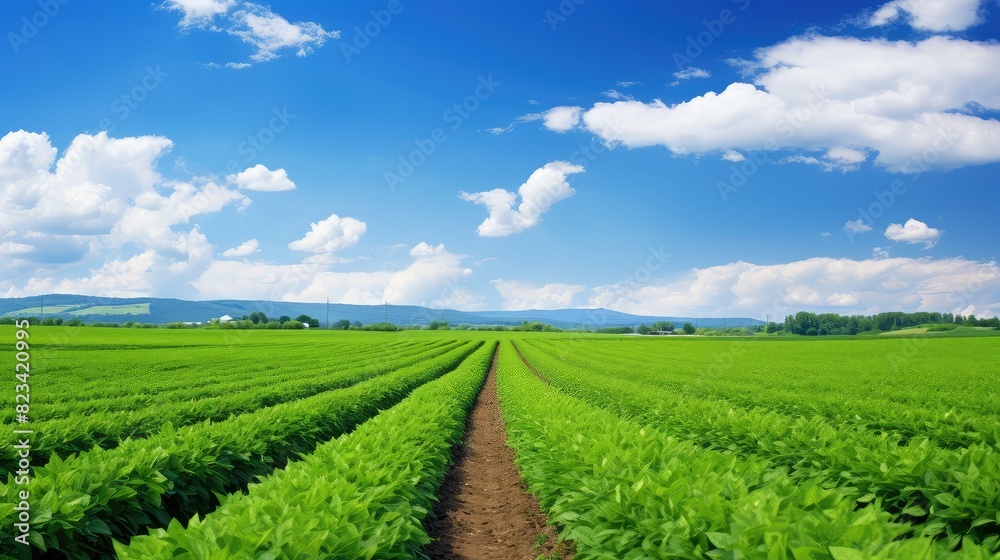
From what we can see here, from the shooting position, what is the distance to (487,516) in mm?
9586

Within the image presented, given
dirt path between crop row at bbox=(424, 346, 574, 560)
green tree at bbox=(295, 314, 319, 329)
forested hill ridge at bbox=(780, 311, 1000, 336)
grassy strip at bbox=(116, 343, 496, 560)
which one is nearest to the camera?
grassy strip at bbox=(116, 343, 496, 560)

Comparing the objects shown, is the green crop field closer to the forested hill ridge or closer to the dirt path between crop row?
the dirt path between crop row

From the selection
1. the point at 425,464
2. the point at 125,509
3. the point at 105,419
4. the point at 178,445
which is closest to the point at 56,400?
the point at 105,419

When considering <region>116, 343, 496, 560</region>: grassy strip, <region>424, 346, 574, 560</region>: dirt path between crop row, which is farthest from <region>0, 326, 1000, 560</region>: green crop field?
<region>424, 346, 574, 560</region>: dirt path between crop row

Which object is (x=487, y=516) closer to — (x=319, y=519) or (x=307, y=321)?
(x=319, y=519)

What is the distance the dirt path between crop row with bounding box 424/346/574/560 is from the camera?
7.66 m

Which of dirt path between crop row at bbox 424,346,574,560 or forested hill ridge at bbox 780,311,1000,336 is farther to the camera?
forested hill ridge at bbox 780,311,1000,336

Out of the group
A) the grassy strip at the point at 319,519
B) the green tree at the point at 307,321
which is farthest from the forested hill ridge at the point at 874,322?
the grassy strip at the point at 319,519

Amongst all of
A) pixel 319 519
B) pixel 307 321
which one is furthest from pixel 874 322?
pixel 319 519

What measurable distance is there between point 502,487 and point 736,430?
4.85m

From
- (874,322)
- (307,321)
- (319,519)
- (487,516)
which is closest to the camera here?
(319,519)

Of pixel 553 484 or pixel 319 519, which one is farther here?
pixel 553 484

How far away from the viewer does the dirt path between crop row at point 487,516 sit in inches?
302

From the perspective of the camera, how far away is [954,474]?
599cm
